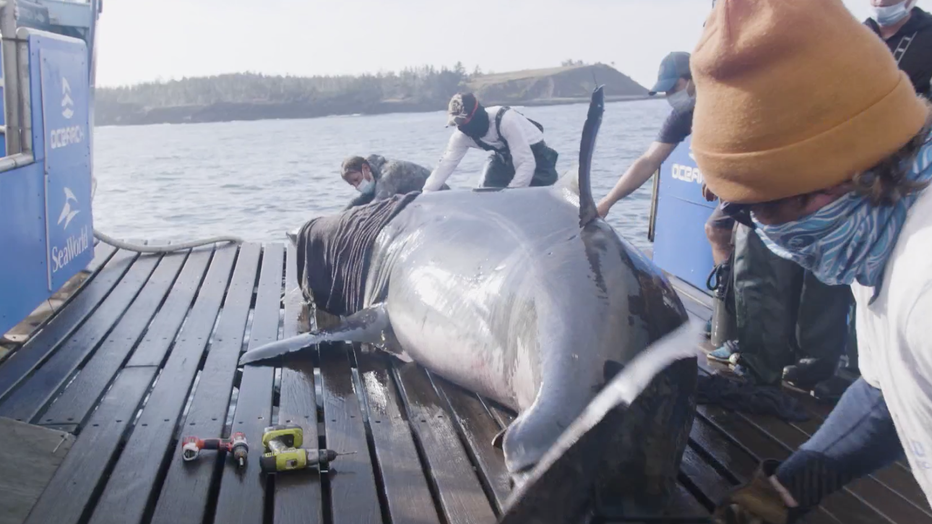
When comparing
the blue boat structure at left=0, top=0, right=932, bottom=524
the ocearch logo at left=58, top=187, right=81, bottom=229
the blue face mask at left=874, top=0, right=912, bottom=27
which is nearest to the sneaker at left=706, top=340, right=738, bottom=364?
the blue boat structure at left=0, top=0, right=932, bottom=524

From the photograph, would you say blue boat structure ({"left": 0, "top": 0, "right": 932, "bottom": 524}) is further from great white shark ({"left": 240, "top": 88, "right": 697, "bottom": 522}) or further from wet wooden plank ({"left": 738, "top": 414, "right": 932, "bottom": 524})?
great white shark ({"left": 240, "top": 88, "right": 697, "bottom": 522})

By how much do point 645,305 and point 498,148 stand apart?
493 cm

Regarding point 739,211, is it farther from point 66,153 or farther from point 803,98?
point 66,153

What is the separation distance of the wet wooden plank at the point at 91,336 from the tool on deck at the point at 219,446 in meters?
0.99

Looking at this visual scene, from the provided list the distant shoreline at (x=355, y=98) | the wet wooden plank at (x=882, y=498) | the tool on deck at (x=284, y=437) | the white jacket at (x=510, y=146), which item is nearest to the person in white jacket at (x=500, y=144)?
the white jacket at (x=510, y=146)

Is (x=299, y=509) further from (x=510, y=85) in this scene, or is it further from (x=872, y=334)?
(x=510, y=85)

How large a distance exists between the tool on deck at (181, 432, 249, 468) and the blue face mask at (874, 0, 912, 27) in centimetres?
395

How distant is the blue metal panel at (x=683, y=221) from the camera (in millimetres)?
6676

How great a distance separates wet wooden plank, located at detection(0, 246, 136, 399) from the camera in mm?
4855

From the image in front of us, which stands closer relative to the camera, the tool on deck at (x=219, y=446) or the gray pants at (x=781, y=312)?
the tool on deck at (x=219, y=446)

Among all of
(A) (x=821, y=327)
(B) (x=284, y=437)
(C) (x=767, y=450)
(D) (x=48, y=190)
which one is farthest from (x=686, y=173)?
(D) (x=48, y=190)

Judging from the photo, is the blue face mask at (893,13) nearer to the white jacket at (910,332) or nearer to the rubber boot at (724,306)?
the rubber boot at (724,306)

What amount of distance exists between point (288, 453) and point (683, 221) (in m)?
4.37

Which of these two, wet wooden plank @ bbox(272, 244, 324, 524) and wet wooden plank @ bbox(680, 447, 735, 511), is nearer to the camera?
wet wooden plank @ bbox(272, 244, 324, 524)
